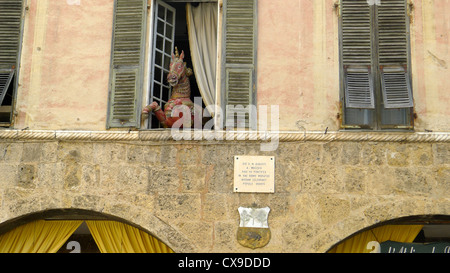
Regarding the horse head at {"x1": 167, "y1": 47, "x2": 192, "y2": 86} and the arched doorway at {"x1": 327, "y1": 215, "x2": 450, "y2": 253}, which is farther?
the horse head at {"x1": 167, "y1": 47, "x2": 192, "y2": 86}

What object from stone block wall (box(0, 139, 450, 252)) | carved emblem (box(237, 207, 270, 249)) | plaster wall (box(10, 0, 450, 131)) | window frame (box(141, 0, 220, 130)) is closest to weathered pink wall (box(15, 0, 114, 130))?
plaster wall (box(10, 0, 450, 131))

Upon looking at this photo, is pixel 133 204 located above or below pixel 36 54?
below

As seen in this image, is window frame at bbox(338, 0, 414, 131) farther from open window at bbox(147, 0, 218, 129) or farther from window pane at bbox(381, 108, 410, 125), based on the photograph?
open window at bbox(147, 0, 218, 129)

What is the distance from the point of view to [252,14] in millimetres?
8906

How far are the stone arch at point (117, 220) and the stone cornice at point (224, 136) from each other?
87cm

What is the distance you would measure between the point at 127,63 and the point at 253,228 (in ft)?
8.21

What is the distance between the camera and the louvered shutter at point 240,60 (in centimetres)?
859

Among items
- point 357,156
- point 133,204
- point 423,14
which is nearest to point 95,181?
point 133,204

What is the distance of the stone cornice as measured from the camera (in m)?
8.37

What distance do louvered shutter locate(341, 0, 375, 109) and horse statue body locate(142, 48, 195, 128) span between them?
1935 mm

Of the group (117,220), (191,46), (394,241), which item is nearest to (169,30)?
(191,46)

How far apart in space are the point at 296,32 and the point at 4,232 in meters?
4.33

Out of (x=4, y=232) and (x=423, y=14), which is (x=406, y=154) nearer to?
(x=423, y=14)

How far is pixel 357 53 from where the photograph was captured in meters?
8.73
